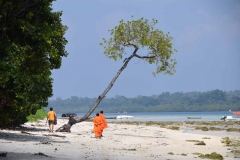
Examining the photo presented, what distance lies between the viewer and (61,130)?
109 ft

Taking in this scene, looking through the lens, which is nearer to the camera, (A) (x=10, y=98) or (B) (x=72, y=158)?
(A) (x=10, y=98)

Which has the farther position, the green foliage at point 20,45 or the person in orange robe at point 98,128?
the person in orange robe at point 98,128

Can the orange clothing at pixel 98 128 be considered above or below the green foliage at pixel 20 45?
below

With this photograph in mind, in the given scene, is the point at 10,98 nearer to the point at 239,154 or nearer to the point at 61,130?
the point at 239,154

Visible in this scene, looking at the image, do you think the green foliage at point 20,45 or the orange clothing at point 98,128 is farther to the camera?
the orange clothing at point 98,128

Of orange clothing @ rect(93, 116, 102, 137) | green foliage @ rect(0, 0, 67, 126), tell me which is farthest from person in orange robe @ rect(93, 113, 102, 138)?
green foliage @ rect(0, 0, 67, 126)

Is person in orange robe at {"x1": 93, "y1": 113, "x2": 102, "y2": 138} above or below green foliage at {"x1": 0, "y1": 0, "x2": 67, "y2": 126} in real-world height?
below

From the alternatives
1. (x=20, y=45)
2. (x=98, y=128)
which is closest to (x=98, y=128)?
(x=98, y=128)

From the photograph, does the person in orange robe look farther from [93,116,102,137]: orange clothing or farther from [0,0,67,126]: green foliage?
[0,0,67,126]: green foliage

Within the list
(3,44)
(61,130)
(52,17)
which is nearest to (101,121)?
(61,130)

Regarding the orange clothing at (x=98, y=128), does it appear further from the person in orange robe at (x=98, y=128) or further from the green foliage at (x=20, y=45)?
the green foliage at (x=20, y=45)

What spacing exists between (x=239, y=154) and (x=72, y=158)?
10.0m

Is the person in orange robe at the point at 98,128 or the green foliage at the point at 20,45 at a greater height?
the green foliage at the point at 20,45

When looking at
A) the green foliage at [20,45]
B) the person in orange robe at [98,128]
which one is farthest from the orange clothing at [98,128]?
the green foliage at [20,45]
